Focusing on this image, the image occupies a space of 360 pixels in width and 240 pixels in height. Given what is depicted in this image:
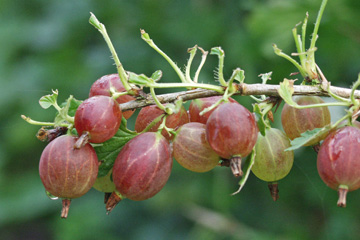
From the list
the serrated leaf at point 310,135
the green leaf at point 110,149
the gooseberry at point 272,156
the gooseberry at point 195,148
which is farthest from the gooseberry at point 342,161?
the green leaf at point 110,149

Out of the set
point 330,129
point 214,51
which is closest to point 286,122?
point 330,129

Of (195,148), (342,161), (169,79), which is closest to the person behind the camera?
(342,161)

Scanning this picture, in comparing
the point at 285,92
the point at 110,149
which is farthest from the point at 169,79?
the point at 285,92

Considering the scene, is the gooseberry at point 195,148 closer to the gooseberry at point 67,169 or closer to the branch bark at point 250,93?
the branch bark at point 250,93

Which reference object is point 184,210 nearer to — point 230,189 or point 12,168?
point 230,189

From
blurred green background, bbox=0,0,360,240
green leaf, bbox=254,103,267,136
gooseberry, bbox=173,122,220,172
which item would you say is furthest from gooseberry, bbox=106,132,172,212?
blurred green background, bbox=0,0,360,240

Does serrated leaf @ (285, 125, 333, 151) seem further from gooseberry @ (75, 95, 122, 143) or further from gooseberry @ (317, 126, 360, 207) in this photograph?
gooseberry @ (75, 95, 122, 143)

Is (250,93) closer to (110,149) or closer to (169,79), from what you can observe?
(110,149)
